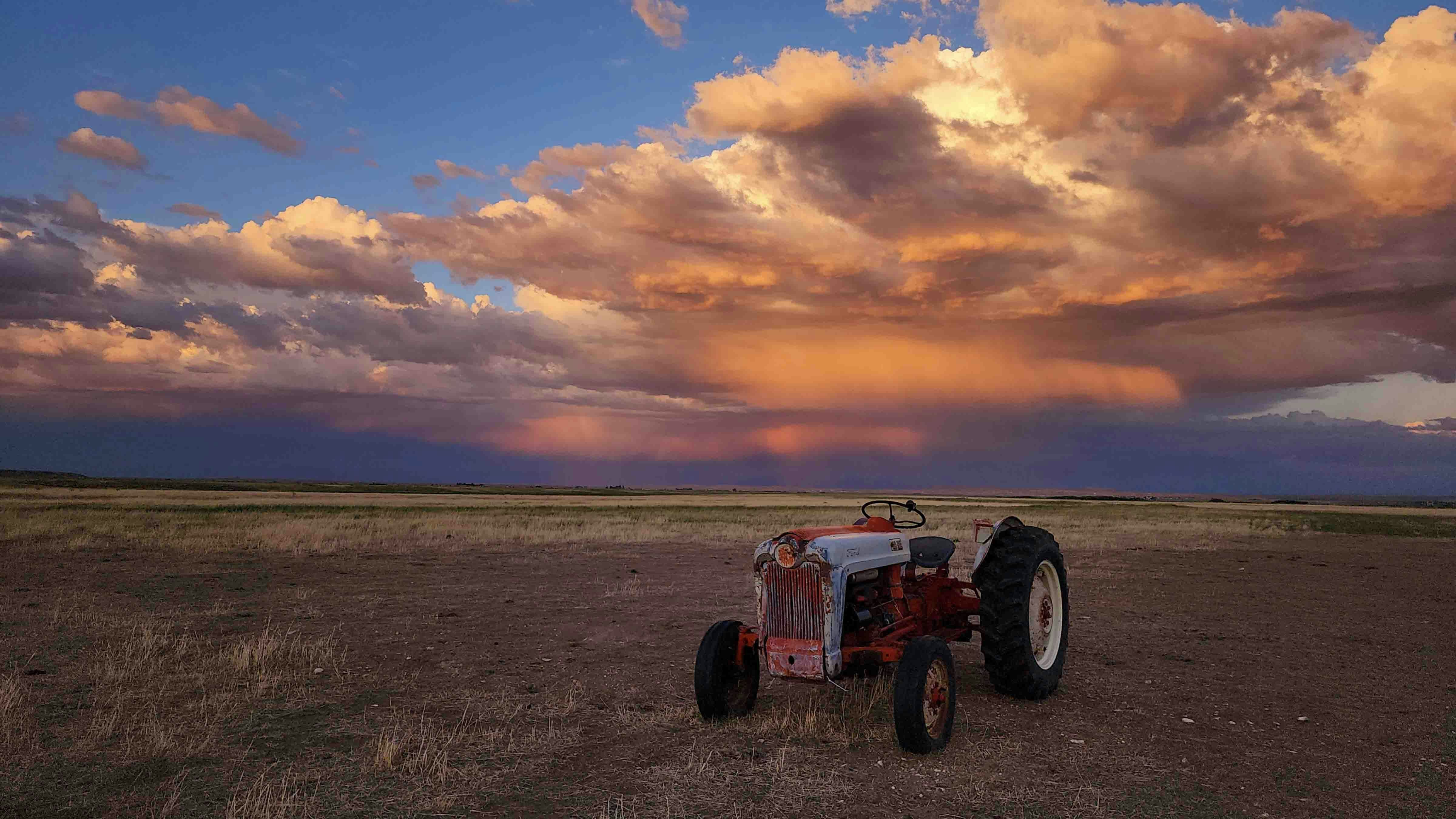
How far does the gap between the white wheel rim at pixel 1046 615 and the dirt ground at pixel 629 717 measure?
0.62m

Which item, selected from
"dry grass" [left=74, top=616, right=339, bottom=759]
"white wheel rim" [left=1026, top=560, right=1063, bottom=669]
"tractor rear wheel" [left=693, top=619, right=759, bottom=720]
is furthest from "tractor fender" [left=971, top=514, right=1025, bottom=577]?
"dry grass" [left=74, top=616, right=339, bottom=759]

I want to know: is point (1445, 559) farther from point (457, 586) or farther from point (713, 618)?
point (457, 586)

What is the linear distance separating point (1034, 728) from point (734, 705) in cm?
273

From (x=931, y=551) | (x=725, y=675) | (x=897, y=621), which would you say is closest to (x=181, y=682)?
(x=725, y=675)

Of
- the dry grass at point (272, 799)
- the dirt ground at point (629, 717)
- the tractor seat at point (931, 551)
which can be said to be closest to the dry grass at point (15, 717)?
the dirt ground at point (629, 717)

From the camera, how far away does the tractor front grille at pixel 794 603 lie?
701cm

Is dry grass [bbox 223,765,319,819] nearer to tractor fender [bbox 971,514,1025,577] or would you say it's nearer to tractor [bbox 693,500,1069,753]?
tractor [bbox 693,500,1069,753]

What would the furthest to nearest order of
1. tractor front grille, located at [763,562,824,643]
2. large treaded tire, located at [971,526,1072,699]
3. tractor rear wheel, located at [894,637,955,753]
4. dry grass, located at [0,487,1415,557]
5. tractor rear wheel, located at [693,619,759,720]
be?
dry grass, located at [0,487,1415,557] → large treaded tire, located at [971,526,1072,699] → tractor rear wheel, located at [693,619,759,720] → tractor front grille, located at [763,562,824,643] → tractor rear wheel, located at [894,637,955,753]

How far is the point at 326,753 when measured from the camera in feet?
21.8

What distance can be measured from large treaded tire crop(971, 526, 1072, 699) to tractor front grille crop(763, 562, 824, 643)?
190 cm

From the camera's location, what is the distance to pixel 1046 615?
30.0ft

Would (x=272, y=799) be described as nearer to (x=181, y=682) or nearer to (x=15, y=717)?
(x=15, y=717)

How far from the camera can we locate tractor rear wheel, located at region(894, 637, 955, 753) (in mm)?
6457

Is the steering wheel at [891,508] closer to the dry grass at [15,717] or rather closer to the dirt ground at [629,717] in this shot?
the dirt ground at [629,717]
